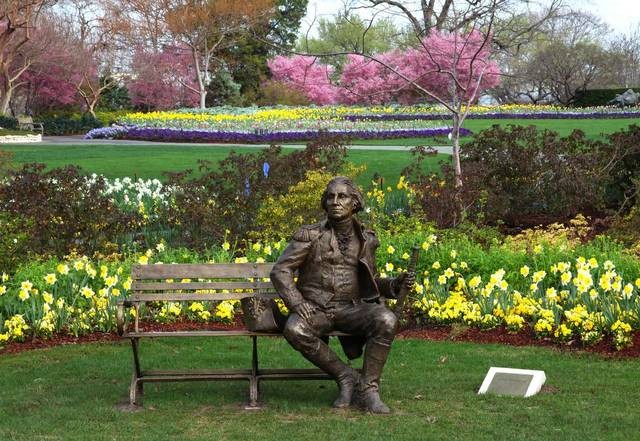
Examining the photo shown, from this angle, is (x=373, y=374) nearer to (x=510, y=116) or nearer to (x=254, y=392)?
(x=254, y=392)

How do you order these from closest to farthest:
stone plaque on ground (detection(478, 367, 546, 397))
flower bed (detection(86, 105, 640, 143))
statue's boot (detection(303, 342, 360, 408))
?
statue's boot (detection(303, 342, 360, 408)) → stone plaque on ground (detection(478, 367, 546, 397)) → flower bed (detection(86, 105, 640, 143))

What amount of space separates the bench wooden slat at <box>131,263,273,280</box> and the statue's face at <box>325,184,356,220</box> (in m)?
0.68

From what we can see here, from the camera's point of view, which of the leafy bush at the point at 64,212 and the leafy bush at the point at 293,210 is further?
the leafy bush at the point at 293,210

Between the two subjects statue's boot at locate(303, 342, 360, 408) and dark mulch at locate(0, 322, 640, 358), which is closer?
statue's boot at locate(303, 342, 360, 408)

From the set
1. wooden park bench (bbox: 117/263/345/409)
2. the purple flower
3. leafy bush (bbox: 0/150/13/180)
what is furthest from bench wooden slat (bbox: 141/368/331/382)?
the purple flower

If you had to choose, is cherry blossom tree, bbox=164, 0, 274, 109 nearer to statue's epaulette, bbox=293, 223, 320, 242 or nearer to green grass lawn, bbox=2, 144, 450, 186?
green grass lawn, bbox=2, 144, 450, 186

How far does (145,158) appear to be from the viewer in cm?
2378

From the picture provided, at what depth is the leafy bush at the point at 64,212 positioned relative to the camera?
10.0 metres

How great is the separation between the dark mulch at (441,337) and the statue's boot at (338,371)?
2.15 meters

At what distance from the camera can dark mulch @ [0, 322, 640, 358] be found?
728cm

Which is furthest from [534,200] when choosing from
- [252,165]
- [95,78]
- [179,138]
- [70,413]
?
[95,78]

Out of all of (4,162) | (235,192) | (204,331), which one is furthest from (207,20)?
(204,331)

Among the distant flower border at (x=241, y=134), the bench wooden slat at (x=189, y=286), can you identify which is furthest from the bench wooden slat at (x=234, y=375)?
the distant flower border at (x=241, y=134)

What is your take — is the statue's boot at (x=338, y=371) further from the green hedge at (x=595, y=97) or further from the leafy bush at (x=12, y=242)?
the green hedge at (x=595, y=97)
